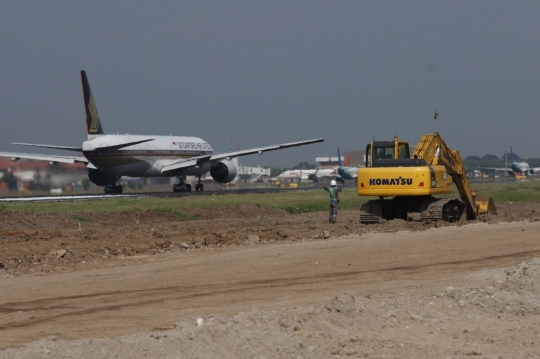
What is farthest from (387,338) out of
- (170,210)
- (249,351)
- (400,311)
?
(170,210)

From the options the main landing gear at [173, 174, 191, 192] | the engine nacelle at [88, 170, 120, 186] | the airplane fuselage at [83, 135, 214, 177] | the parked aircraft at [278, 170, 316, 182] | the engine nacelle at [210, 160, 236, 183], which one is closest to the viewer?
the airplane fuselage at [83, 135, 214, 177]

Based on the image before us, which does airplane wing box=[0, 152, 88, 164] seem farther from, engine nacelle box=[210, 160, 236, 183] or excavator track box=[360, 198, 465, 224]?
excavator track box=[360, 198, 465, 224]

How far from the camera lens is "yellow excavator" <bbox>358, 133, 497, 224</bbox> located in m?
29.2

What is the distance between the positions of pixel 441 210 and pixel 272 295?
1700 centimetres

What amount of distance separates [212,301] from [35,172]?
48358mm

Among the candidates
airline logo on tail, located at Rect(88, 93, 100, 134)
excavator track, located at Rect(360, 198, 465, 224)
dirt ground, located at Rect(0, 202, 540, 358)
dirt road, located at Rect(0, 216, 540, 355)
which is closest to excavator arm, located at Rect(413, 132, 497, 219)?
excavator track, located at Rect(360, 198, 465, 224)

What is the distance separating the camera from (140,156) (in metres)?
64.1

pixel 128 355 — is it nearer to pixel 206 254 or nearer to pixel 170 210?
pixel 206 254

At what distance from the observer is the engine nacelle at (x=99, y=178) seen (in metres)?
65.5

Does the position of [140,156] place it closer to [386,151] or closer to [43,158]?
[43,158]

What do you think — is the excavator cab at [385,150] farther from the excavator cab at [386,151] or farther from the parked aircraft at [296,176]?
the parked aircraft at [296,176]

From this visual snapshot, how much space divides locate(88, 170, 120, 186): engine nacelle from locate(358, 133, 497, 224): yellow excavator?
36.7 meters

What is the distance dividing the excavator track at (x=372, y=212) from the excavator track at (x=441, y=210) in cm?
153

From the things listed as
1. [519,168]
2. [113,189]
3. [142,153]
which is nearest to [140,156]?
[142,153]
